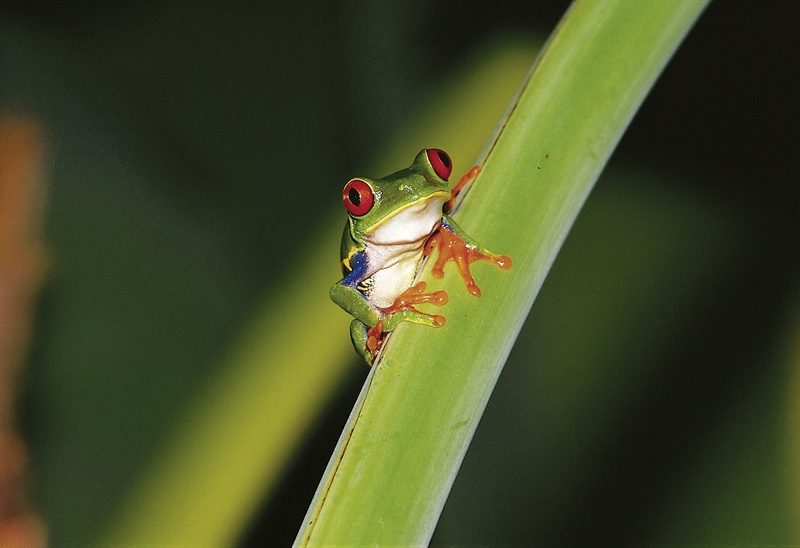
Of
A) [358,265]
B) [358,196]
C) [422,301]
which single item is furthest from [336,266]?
[422,301]

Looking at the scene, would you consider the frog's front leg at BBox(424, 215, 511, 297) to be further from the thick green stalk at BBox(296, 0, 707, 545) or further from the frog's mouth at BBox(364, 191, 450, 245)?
the frog's mouth at BBox(364, 191, 450, 245)

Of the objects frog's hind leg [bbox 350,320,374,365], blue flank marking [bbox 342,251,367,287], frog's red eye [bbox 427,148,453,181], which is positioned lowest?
frog's hind leg [bbox 350,320,374,365]

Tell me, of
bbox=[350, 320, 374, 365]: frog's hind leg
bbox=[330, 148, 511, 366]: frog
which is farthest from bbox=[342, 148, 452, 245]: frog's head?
bbox=[350, 320, 374, 365]: frog's hind leg

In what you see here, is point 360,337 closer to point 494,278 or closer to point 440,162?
point 440,162

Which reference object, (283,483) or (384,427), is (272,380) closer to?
(283,483)

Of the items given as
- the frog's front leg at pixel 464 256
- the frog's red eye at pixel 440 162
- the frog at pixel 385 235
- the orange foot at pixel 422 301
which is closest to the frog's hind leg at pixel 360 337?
the frog at pixel 385 235

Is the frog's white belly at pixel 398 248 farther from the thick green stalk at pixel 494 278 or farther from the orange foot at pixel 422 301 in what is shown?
the thick green stalk at pixel 494 278
